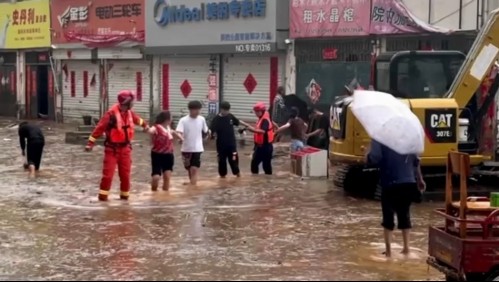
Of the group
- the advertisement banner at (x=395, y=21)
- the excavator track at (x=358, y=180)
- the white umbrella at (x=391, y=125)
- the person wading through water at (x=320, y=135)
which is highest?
the advertisement banner at (x=395, y=21)

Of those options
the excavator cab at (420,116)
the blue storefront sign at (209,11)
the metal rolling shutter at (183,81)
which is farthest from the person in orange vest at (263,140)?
the metal rolling shutter at (183,81)

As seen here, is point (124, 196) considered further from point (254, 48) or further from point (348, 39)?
point (254, 48)

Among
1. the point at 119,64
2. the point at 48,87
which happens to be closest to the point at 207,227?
the point at 119,64

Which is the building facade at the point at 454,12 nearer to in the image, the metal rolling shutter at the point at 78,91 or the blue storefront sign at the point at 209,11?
the blue storefront sign at the point at 209,11

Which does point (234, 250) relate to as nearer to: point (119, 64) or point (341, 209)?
point (341, 209)

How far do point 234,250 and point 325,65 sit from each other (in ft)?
53.1

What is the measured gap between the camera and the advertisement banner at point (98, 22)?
3428cm

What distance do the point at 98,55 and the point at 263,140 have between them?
765 inches

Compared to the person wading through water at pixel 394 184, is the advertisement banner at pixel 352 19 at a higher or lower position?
higher

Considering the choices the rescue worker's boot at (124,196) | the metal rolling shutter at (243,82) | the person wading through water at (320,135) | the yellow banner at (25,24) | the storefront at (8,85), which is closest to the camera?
the rescue worker's boot at (124,196)

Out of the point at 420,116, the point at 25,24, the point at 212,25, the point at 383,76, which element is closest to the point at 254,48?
the point at 212,25

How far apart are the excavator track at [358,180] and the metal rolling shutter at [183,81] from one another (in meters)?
15.4

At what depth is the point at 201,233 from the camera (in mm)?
12008

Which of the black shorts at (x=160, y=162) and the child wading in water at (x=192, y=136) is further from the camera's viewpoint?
the child wading in water at (x=192, y=136)
